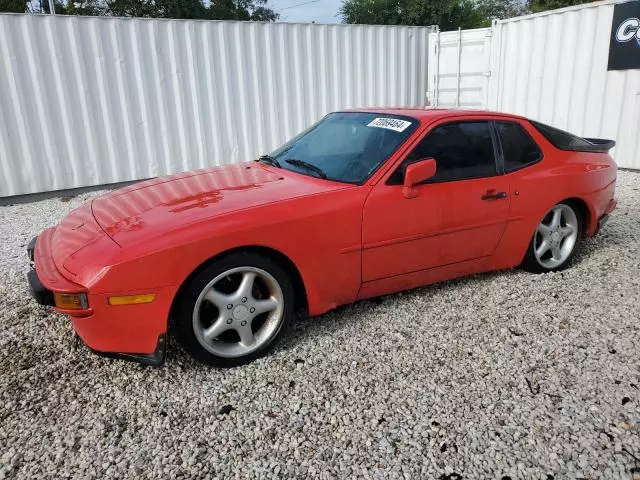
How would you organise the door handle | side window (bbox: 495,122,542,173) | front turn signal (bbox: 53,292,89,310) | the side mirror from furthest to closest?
side window (bbox: 495,122,542,173) → the door handle → the side mirror → front turn signal (bbox: 53,292,89,310)

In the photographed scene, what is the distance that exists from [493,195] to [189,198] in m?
2.13

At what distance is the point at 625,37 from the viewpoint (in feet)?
24.0

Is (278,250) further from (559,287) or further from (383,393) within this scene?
(559,287)

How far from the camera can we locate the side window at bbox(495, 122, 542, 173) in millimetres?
3732

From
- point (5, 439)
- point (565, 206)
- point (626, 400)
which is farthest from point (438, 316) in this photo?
point (5, 439)

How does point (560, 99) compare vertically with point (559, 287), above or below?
above

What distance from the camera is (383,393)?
8.57 ft

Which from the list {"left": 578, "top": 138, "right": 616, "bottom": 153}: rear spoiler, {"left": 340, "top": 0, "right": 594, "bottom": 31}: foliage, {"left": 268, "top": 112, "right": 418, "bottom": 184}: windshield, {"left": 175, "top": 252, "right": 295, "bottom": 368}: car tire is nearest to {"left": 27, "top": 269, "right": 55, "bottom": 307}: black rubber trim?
{"left": 175, "top": 252, "right": 295, "bottom": 368}: car tire

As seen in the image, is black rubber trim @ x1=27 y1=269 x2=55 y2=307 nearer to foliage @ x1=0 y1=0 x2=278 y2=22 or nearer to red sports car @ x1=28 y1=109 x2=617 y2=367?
red sports car @ x1=28 y1=109 x2=617 y2=367

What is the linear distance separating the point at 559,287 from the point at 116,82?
673 centimetres

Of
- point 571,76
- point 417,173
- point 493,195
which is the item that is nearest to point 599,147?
point 493,195

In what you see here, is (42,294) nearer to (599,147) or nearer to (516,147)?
(516,147)

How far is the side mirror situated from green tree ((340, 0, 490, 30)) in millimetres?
29256

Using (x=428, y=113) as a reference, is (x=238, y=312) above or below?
below
